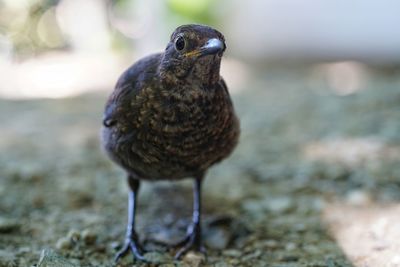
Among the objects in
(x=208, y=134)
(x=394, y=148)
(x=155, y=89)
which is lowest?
(x=394, y=148)

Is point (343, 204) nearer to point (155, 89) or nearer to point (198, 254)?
point (198, 254)

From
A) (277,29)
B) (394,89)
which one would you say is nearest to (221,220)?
(394,89)

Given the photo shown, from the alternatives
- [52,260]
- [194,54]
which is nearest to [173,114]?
[194,54]

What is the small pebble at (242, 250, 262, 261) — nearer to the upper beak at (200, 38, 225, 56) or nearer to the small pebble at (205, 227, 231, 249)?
the small pebble at (205, 227, 231, 249)

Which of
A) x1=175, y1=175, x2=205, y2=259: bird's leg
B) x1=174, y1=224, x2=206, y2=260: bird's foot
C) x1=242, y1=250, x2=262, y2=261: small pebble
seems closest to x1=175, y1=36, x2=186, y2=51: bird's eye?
x1=175, y1=175, x2=205, y2=259: bird's leg

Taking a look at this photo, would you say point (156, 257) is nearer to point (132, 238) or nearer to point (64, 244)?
point (132, 238)

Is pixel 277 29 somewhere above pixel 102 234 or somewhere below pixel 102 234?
above
